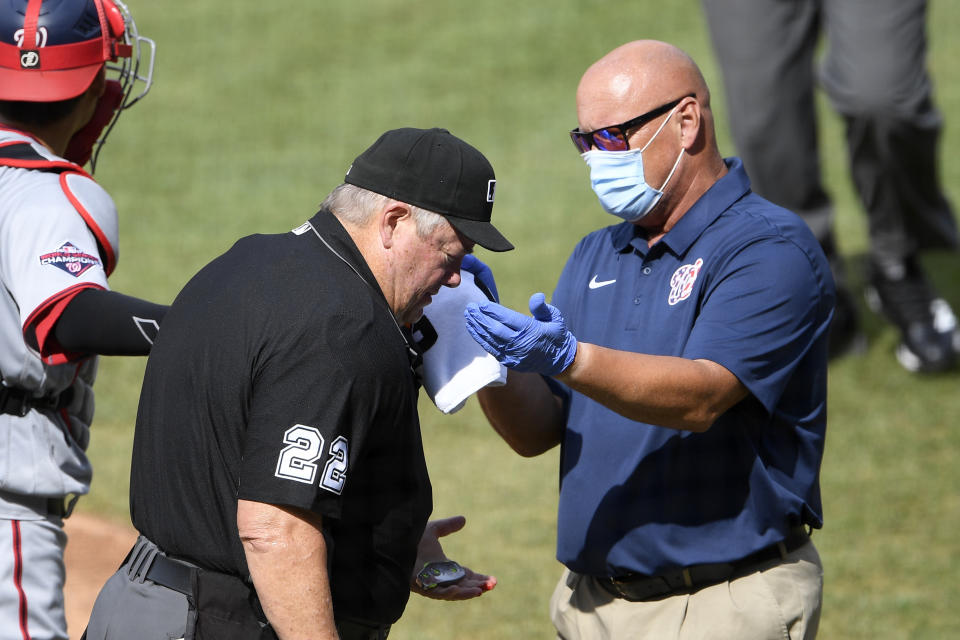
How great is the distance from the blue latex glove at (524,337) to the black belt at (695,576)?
800mm

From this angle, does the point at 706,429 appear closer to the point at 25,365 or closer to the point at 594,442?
the point at 594,442

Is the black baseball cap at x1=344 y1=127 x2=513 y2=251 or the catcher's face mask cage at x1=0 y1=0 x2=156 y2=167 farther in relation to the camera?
the catcher's face mask cage at x1=0 y1=0 x2=156 y2=167

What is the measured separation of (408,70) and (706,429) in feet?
40.7

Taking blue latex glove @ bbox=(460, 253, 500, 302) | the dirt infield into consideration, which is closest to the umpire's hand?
blue latex glove @ bbox=(460, 253, 500, 302)

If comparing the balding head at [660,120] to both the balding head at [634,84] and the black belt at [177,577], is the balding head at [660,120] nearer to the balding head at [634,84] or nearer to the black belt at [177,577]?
the balding head at [634,84]

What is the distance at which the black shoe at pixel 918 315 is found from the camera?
26.9ft

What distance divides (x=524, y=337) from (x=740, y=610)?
1.07 m

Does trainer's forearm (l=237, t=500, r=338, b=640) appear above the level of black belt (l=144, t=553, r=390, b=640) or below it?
above

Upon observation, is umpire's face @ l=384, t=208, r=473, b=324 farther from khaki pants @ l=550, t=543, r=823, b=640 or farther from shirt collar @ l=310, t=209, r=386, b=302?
khaki pants @ l=550, t=543, r=823, b=640

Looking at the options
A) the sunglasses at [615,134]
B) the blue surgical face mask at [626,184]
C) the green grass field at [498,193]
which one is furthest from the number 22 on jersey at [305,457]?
the green grass field at [498,193]

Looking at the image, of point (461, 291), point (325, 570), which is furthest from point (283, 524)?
point (461, 291)

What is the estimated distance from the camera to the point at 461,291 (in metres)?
3.38

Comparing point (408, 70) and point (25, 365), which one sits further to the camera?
point (408, 70)

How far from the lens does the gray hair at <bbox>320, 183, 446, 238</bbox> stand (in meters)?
2.91
